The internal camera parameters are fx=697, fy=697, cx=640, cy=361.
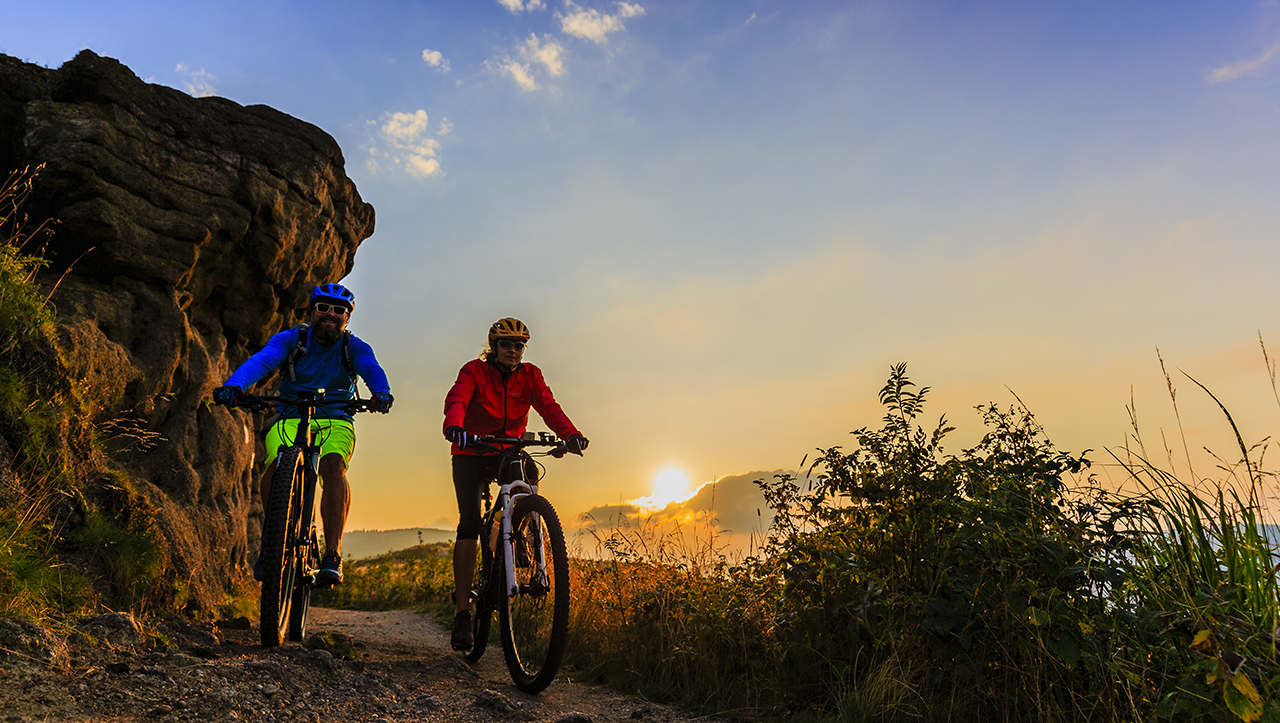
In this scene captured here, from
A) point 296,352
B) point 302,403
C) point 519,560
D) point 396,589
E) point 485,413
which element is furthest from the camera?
point 396,589

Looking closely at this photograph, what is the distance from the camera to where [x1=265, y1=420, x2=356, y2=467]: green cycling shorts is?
208 inches

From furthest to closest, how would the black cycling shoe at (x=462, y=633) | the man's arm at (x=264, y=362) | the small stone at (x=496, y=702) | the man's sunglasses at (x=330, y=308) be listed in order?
the black cycling shoe at (x=462, y=633) < the man's sunglasses at (x=330, y=308) < the man's arm at (x=264, y=362) < the small stone at (x=496, y=702)

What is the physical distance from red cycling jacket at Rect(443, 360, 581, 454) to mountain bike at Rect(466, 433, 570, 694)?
456 mm

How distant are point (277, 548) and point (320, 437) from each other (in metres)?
0.98

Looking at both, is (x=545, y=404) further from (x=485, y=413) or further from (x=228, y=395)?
(x=228, y=395)

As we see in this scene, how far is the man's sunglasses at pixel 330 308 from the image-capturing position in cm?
551

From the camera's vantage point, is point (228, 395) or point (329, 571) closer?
point (228, 395)

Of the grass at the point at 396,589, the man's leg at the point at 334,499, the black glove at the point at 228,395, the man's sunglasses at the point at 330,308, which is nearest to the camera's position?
the black glove at the point at 228,395

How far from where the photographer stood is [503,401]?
5.99 meters

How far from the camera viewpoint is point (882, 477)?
163 inches

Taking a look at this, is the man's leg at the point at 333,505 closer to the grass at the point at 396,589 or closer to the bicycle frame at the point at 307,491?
the bicycle frame at the point at 307,491

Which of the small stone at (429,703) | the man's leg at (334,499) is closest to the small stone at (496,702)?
the small stone at (429,703)

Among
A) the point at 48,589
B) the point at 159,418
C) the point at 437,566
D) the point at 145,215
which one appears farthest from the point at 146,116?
the point at 437,566

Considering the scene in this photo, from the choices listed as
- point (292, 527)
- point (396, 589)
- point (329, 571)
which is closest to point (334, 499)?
point (292, 527)
